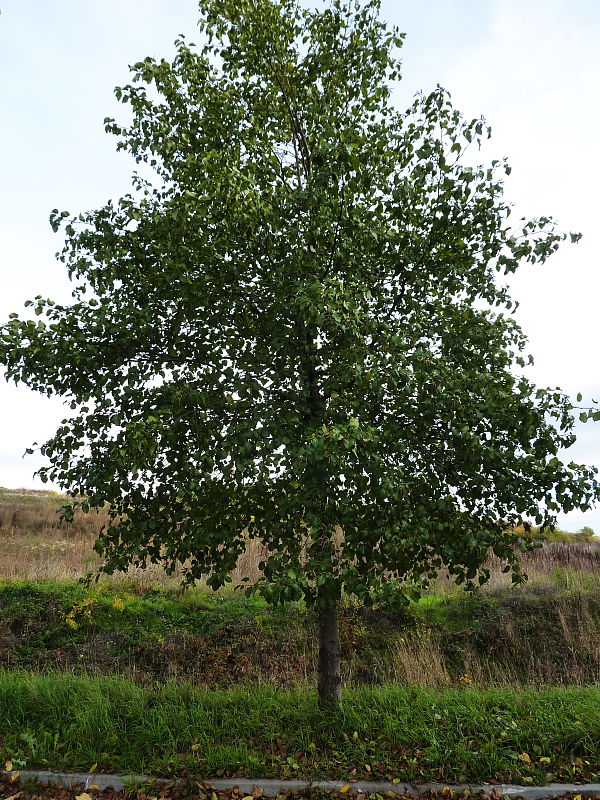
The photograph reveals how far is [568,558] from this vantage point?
1636 centimetres

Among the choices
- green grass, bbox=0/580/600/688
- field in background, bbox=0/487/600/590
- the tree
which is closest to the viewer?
the tree

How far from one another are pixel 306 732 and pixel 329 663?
2.58 ft

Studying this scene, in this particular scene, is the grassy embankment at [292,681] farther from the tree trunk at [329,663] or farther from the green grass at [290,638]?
the tree trunk at [329,663]

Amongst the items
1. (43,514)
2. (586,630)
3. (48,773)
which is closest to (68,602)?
(48,773)

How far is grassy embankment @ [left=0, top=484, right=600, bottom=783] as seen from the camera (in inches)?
249

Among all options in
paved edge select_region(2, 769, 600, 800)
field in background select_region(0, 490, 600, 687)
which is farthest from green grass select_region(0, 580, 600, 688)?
paved edge select_region(2, 769, 600, 800)

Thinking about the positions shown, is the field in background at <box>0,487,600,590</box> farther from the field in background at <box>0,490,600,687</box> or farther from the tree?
the tree

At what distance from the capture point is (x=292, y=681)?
29.4ft

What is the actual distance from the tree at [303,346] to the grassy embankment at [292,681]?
1.07 m

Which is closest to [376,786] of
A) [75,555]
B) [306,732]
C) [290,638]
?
[306,732]

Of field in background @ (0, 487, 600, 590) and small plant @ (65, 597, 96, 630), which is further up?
field in background @ (0, 487, 600, 590)

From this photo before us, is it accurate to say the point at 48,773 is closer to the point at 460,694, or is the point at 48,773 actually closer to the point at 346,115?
the point at 460,694

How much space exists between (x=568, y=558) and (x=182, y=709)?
1304 cm

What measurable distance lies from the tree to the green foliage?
32 mm
